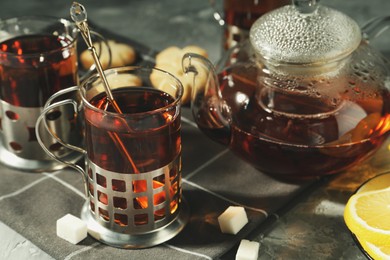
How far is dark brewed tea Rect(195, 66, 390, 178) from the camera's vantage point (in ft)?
4.27

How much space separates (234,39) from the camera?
179 centimetres

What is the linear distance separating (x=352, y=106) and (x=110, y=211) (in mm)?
437

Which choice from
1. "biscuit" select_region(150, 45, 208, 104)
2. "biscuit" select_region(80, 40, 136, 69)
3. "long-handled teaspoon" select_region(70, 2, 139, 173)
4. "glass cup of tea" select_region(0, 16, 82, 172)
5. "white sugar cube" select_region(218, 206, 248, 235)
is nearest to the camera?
"long-handled teaspoon" select_region(70, 2, 139, 173)

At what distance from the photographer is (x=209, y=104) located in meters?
1.36

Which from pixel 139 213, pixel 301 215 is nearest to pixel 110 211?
pixel 139 213

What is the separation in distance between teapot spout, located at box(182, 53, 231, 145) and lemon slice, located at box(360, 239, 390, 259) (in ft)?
0.99

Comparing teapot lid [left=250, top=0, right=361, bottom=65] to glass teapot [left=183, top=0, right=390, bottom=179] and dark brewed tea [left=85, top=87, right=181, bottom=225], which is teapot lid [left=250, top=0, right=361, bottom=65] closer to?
glass teapot [left=183, top=0, right=390, bottom=179]

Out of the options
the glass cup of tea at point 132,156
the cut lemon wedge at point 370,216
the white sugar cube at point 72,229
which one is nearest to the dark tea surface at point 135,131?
the glass cup of tea at point 132,156

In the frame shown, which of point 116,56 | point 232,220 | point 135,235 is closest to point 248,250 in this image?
point 232,220

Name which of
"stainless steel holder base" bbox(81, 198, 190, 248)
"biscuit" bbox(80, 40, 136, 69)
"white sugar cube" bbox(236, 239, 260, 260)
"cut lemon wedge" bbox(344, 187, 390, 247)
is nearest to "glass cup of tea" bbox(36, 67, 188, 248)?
"stainless steel holder base" bbox(81, 198, 190, 248)

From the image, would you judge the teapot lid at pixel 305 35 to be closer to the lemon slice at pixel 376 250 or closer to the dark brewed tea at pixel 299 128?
the dark brewed tea at pixel 299 128

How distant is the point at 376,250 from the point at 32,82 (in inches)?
24.9

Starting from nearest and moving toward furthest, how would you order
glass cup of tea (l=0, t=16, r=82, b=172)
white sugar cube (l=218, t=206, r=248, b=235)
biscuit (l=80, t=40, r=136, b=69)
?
white sugar cube (l=218, t=206, r=248, b=235), glass cup of tea (l=0, t=16, r=82, b=172), biscuit (l=80, t=40, r=136, b=69)

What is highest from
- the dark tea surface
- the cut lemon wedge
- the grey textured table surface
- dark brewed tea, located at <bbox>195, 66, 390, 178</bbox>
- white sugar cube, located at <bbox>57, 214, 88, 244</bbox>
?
the dark tea surface
